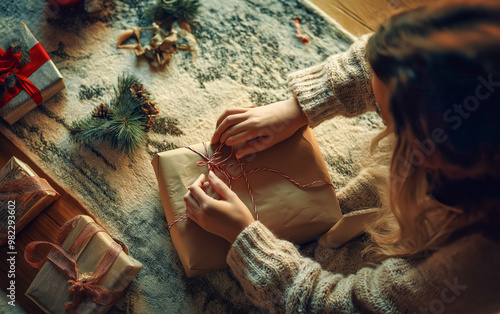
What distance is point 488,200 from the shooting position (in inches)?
20.0

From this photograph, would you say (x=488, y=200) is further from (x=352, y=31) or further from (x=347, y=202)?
(x=352, y=31)

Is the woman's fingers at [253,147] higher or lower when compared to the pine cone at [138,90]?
lower

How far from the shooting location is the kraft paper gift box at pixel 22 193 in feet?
2.66

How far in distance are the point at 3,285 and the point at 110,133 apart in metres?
0.45

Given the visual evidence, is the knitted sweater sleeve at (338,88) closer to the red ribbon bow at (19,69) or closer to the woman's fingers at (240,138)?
the woman's fingers at (240,138)

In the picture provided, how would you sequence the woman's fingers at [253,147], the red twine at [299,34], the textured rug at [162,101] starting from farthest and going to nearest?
the red twine at [299,34]
the textured rug at [162,101]
the woman's fingers at [253,147]

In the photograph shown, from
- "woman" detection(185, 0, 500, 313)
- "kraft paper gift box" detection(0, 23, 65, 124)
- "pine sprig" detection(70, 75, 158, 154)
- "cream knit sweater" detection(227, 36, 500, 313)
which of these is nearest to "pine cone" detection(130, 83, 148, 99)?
"pine sprig" detection(70, 75, 158, 154)

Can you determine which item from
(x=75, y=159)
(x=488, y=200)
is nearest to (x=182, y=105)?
(x=75, y=159)

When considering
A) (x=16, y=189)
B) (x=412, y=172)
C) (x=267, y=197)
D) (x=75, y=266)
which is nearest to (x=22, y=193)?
(x=16, y=189)

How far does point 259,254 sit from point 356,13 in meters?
0.93

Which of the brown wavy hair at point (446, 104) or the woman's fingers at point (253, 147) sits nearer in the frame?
the brown wavy hair at point (446, 104)

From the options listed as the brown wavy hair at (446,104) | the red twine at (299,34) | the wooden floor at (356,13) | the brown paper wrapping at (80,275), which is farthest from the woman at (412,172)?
the wooden floor at (356,13)

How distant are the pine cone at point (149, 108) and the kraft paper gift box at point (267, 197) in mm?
225

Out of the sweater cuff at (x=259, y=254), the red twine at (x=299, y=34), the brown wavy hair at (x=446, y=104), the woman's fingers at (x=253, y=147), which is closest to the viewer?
the brown wavy hair at (x=446, y=104)
